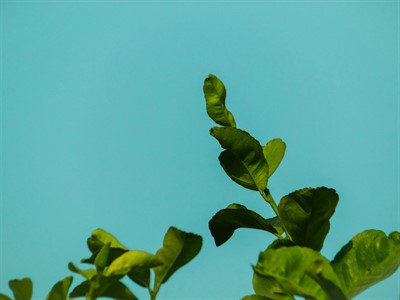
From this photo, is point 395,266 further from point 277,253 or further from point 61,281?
point 61,281

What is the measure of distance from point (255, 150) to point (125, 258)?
30cm

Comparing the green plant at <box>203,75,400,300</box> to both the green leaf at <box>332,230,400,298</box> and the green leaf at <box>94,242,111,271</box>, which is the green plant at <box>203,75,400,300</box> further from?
the green leaf at <box>94,242,111,271</box>

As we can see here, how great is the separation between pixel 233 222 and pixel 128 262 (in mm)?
250

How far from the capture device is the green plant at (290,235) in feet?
2.17

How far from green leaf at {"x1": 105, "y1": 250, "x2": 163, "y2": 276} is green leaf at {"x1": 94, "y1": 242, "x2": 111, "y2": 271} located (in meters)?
0.02

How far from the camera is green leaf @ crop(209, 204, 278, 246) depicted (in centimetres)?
89

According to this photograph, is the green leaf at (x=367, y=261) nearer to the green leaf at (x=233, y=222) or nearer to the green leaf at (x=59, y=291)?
the green leaf at (x=233, y=222)

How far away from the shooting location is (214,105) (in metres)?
0.99

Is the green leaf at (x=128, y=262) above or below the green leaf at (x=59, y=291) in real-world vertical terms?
above

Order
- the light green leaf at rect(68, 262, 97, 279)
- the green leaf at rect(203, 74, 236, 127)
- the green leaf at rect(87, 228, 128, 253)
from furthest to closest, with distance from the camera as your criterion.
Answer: the green leaf at rect(203, 74, 236, 127), the green leaf at rect(87, 228, 128, 253), the light green leaf at rect(68, 262, 97, 279)

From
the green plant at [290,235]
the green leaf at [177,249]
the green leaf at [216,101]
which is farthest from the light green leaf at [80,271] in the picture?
the green leaf at [216,101]

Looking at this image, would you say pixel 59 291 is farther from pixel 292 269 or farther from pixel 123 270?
pixel 292 269

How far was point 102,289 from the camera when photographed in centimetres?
75

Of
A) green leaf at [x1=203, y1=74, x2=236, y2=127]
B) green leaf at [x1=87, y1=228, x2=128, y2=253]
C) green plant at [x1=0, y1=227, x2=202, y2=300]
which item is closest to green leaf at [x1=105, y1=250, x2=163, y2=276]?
green plant at [x1=0, y1=227, x2=202, y2=300]
